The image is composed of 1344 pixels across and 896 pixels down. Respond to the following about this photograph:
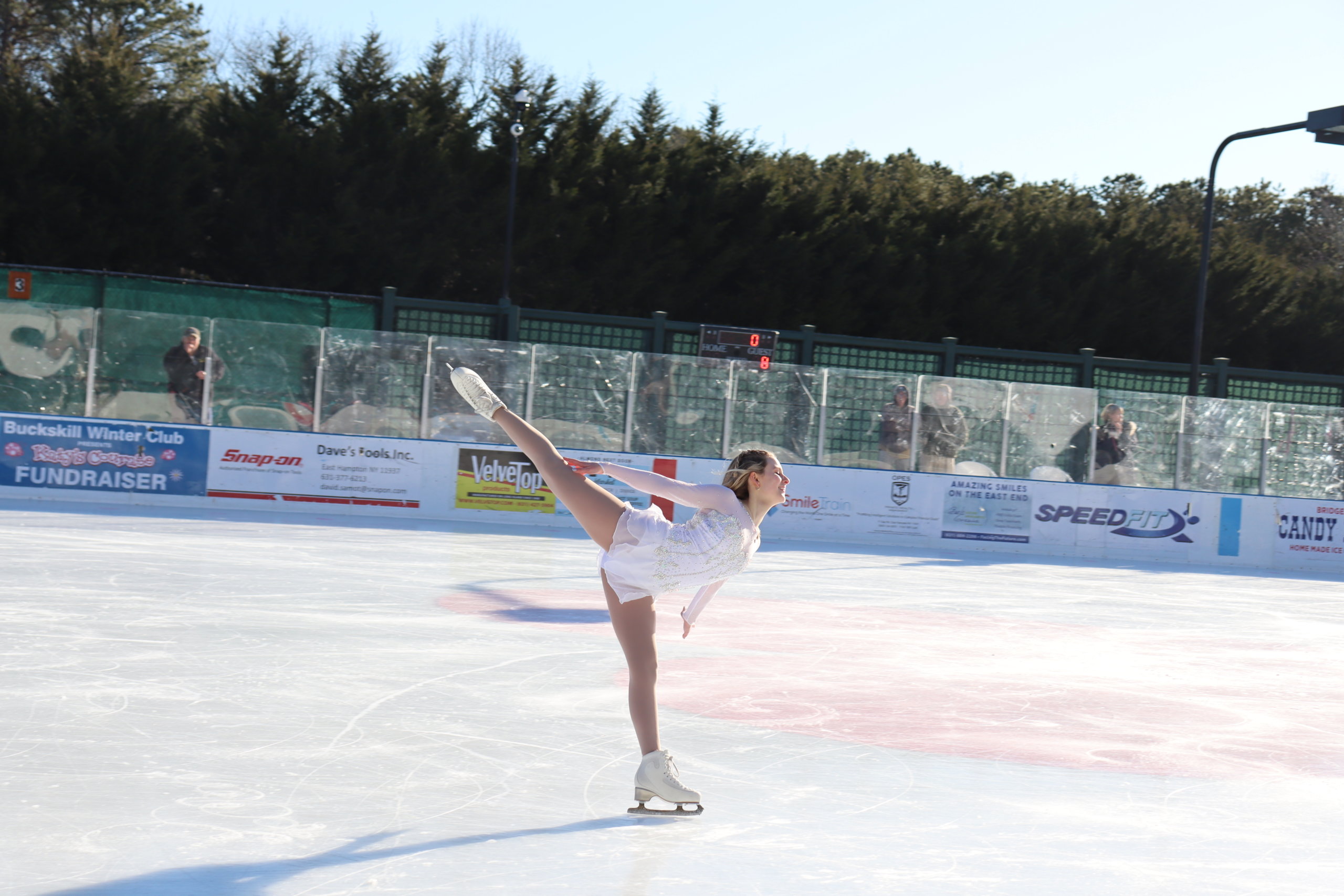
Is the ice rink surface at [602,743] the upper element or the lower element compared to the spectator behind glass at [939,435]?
lower

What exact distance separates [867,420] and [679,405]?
276 centimetres

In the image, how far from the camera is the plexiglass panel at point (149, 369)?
1661 cm

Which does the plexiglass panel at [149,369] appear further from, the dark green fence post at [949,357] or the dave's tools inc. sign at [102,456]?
the dark green fence post at [949,357]

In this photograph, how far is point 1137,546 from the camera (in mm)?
18688

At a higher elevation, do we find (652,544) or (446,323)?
(446,323)

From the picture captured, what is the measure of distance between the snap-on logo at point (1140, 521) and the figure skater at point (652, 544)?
49.7 feet

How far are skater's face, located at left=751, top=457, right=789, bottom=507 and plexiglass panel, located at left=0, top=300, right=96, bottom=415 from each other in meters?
14.3

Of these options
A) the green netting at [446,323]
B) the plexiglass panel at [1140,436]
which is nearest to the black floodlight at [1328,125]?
the plexiglass panel at [1140,436]

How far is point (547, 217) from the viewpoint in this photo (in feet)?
96.2

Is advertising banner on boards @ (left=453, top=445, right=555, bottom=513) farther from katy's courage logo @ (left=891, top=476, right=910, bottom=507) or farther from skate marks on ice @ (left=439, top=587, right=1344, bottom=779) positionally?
skate marks on ice @ (left=439, top=587, right=1344, bottom=779)

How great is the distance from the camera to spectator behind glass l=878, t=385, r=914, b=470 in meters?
18.4

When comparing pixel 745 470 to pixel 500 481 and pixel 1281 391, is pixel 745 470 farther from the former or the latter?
pixel 1281 391


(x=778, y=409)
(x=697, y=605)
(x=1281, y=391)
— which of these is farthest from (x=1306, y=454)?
(x=697, y=605)

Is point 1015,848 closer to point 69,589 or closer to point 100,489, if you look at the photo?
point 69,589
